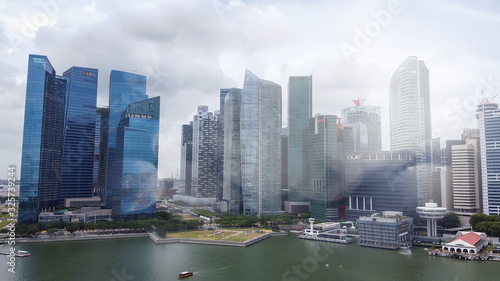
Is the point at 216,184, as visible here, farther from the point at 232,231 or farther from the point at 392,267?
the point at 392,267

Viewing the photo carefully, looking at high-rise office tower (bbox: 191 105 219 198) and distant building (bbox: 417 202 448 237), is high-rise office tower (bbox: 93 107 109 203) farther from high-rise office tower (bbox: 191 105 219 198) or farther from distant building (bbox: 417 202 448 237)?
distant building (bbox: 417 202 448 237)

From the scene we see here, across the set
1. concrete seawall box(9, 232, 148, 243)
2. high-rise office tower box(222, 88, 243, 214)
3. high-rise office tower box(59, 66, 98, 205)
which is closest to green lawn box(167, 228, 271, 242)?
concrete seawall box(9, 232, 148, 243)

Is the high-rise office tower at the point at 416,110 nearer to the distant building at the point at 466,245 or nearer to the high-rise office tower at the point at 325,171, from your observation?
the high-rise office tower at the point at 325,171

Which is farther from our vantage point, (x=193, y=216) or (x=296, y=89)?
(x=296, y=89)

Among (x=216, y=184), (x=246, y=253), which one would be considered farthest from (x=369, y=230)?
(x=216, y=184)

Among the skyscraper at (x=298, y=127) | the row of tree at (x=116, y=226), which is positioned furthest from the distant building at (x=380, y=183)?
the row of tree at (x=116, y=226)

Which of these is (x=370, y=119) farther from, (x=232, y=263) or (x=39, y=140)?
(x=39, y=140)
